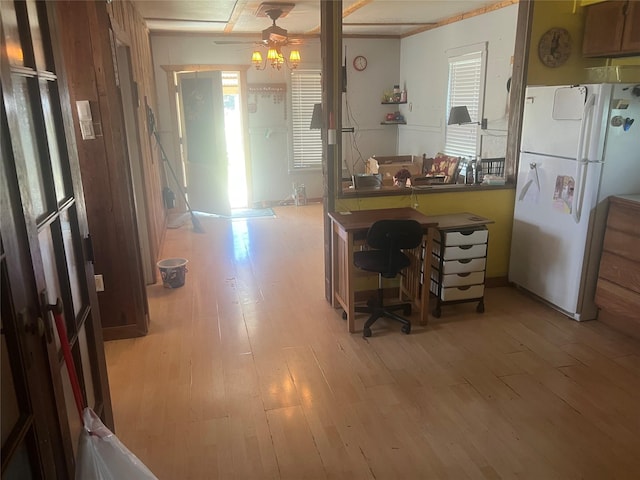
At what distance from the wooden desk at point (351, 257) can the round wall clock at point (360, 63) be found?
4.32 meters

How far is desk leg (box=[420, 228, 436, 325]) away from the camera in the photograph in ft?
10.9

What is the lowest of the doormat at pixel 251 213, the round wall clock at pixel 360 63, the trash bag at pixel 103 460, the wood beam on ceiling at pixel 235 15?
the doormat at pixel 251 213

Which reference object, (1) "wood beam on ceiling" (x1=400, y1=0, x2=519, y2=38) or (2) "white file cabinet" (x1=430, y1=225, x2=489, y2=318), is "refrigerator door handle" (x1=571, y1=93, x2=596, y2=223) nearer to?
(2) "white file cabinet" (x1=430, y1=225, x2=489, y2=318)

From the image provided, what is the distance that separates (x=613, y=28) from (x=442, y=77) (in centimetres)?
291

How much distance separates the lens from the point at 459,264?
3541 millimetres

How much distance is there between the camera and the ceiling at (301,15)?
4.86 metres

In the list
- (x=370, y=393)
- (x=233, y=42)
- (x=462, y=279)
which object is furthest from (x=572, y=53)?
(x=233, y=42)

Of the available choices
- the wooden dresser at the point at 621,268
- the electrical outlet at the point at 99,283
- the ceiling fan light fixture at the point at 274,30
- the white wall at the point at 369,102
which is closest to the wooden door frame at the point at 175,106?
the ceiling fan light fixture at the point at 274,30

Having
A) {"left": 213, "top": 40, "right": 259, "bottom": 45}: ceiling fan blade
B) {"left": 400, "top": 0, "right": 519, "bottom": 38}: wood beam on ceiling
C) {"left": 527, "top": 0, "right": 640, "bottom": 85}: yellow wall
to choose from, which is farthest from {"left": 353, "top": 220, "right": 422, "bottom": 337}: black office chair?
{"left": 213, "top": 40, "right": 259, "bottom": 45}: ceiling fan blade

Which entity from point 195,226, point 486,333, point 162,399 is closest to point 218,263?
point 195,226

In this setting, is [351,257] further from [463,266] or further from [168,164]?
[168,164]

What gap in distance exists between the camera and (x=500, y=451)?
2209 millimetres

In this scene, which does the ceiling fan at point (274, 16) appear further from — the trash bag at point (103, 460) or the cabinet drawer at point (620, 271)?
the trash bag at point (103, 460)

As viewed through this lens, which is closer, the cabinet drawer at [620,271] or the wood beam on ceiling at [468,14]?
the cabinet drawer at [620,271]
